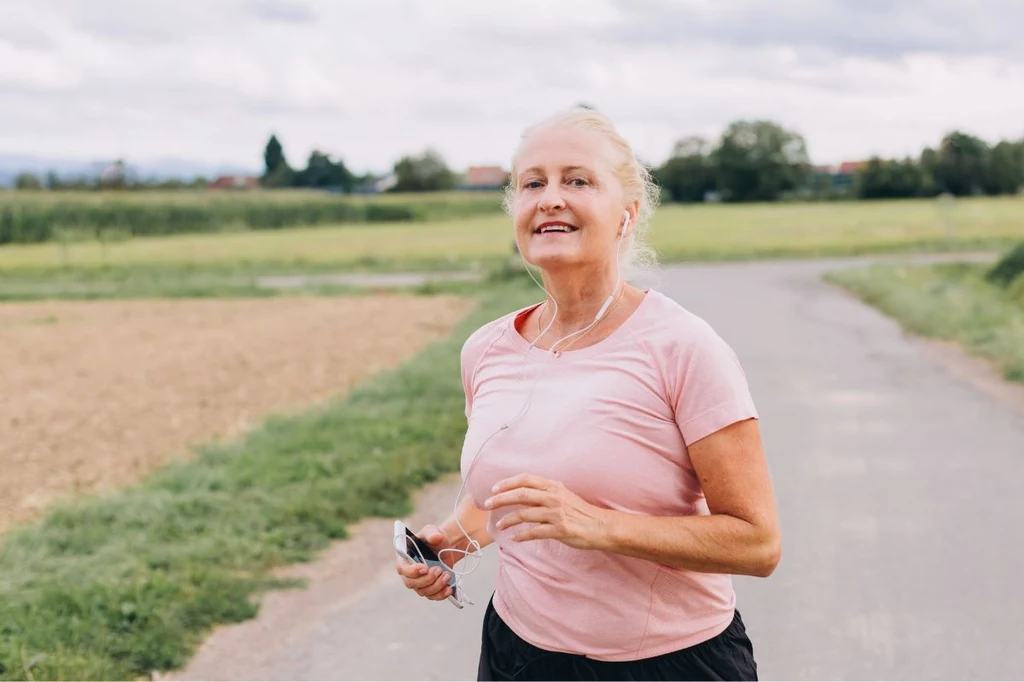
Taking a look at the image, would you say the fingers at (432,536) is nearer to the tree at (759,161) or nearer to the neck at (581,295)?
the neck at (581,295)

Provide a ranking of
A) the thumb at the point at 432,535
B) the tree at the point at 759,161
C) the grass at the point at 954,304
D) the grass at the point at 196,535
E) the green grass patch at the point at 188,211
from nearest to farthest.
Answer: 1. the thumb at the point at 432,535
2. the grass at the point at 196,535
3. the grass at the point at 954,304
4. the green grass patch at the point at 188,211
5. the tree at the point at 759,161

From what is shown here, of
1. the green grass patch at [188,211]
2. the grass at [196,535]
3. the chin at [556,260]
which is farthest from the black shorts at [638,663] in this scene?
the green grass patch at [188,211]

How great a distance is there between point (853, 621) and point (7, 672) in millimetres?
3385

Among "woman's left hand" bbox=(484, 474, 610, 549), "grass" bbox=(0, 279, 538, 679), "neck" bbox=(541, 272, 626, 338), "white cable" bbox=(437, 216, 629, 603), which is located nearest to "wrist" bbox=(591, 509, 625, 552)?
"woman's left hand" bbox=(484, 474, 610, 549)

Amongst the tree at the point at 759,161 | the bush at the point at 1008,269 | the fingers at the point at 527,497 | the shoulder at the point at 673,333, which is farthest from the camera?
the tree at the point at 759,161

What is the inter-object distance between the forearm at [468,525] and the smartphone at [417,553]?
0.22 ft

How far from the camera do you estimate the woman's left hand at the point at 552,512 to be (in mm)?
1860

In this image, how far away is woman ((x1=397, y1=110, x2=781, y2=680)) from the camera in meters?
1.94

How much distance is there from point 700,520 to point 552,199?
69 cm

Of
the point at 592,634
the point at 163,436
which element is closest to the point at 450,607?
the point at 592,634

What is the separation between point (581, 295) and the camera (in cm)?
225

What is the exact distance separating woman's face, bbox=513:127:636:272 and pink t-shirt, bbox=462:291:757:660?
180mm

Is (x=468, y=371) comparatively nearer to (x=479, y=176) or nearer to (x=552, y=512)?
(x=552, y=512)

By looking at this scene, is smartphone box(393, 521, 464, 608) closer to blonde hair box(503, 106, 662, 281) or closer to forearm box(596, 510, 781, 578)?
forearm box(596, 510, 781, 578)
